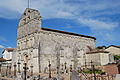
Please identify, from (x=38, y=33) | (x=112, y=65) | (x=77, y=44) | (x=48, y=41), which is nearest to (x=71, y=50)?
(x=77, y=44)

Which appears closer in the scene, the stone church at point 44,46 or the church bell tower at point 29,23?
the stone church at point 44,46

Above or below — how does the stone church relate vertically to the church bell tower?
below

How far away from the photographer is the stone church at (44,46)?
31562mm

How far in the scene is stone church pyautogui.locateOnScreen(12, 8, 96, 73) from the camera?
31562 mm

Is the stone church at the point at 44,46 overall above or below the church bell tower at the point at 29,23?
below

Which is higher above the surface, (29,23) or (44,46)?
(29,23)

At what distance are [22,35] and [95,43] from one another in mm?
20333

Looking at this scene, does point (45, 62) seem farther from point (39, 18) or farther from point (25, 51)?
point (39, 18)

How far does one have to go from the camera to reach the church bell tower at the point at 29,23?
32606 mm

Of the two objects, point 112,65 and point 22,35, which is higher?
point 22,35

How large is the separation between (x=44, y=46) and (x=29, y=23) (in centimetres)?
668

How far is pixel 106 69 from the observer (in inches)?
1120

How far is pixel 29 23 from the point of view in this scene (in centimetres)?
3453

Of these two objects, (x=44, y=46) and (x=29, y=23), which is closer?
(x=44, y=46)
